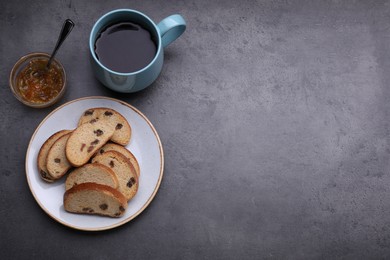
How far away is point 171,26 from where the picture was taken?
1347 mm

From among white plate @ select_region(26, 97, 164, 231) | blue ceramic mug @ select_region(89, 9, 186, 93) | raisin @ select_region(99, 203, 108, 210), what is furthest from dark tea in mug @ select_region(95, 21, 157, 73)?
raisin @ select_region(99, 203, 108, 210)

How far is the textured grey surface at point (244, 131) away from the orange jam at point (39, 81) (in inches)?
1.9

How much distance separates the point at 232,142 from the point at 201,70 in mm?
226

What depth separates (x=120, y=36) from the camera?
1.38 m

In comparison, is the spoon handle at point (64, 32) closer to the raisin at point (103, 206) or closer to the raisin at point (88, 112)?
the raisin at point (88, 112)

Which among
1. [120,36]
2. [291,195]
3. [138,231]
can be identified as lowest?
[138,231]

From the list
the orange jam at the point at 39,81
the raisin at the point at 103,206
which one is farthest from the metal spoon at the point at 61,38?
the raisin at the point at 103,206

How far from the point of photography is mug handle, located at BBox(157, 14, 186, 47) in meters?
1.35

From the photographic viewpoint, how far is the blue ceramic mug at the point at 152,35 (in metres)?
1.33

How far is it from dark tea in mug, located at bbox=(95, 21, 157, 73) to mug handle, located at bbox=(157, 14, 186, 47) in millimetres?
40

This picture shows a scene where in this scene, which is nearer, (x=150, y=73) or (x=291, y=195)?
(x=150, y=73)

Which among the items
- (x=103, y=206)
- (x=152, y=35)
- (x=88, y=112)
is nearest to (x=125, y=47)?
(x=152, y=35)

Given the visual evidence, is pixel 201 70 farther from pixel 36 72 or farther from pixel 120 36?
pixel 36 72

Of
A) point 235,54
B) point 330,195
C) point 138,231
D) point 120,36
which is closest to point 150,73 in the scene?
point 120,36
